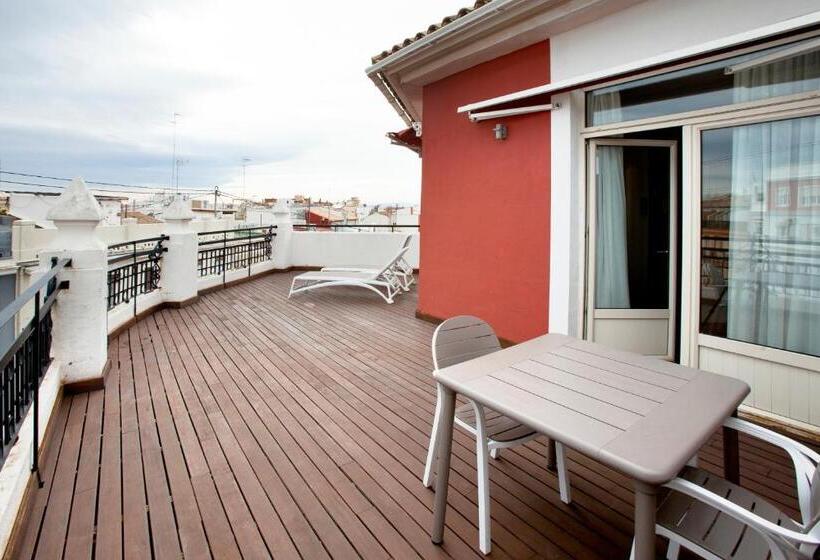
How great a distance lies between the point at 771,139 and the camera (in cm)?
257

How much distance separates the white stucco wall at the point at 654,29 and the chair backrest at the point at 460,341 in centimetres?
250

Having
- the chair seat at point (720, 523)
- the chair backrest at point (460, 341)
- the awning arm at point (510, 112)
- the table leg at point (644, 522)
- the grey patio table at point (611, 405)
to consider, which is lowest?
the chair seat at point (720, 523)

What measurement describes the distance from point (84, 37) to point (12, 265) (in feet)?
27.8

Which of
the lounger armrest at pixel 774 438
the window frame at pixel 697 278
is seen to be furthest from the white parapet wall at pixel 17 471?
the window frame at pixel 697 278

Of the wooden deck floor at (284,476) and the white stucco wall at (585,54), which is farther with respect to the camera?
the white stucco wall at (585,54)

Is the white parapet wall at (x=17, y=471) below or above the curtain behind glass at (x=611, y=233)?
below

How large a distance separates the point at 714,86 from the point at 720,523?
2.82 metres

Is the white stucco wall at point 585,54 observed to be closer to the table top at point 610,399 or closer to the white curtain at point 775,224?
the white curtain at point 775,224

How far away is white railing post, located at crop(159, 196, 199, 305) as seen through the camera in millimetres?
5504

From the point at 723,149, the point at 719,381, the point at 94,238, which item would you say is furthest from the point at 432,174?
the point at 719,381

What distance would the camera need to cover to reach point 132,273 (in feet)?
15.7

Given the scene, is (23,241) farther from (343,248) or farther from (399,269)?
(399,269)

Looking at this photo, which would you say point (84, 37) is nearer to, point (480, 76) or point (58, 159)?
point (480, 76)

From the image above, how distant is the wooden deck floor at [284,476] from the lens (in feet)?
5.26
